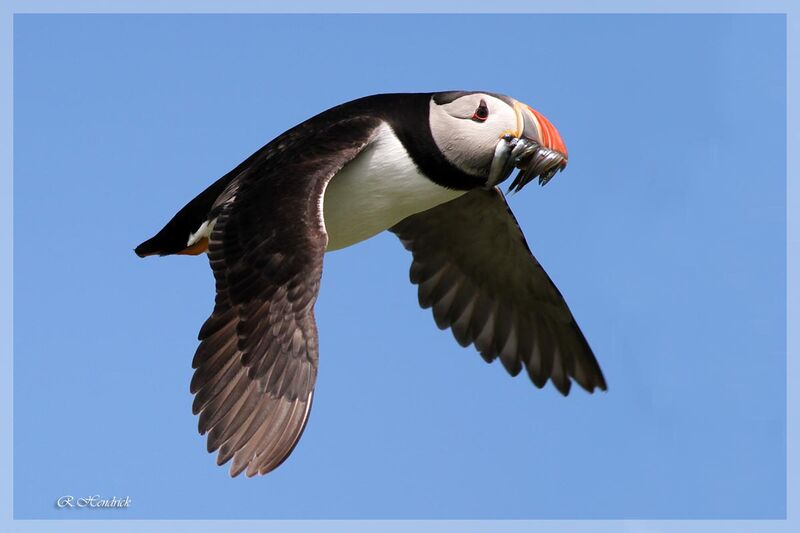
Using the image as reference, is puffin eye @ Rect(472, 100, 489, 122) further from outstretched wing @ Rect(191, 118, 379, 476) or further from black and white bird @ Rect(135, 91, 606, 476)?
outstretched wing @ Rect(191, 118, 379, 476)

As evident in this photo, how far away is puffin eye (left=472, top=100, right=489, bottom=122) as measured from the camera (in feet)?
29.1

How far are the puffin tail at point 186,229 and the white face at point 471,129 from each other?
1.37 m

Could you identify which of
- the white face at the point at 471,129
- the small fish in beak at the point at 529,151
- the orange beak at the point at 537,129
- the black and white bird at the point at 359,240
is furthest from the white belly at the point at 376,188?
the orange beak at the point at 537,129

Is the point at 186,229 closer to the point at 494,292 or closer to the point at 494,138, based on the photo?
the point at 494,138

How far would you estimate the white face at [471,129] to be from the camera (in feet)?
28.9

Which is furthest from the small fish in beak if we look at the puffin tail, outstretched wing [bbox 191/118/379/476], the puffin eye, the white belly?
the puffin tail

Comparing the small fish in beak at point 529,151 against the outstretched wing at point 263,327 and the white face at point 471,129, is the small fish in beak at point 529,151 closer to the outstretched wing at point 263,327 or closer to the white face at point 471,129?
the white face at point 471,129

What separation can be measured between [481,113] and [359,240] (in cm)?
116

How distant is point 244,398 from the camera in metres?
7.49

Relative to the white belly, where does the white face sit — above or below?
above

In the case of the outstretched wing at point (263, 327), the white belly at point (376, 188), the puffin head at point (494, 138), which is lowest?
the outstretched wing at point (263, 327)

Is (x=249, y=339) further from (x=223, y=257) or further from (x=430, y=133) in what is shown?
(x=430, y=133)

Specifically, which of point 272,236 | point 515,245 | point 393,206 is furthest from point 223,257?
point 515,245

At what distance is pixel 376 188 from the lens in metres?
8.80
